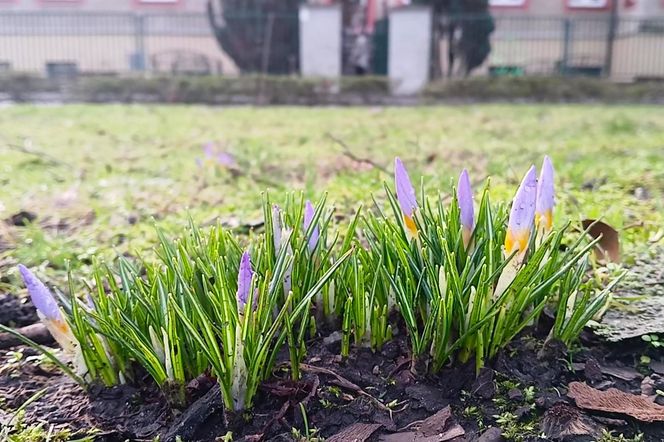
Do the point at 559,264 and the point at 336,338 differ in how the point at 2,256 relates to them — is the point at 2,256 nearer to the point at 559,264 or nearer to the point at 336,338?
the point at 336,338

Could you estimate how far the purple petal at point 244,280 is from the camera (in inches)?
46.7

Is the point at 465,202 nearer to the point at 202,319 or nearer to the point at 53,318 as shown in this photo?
the point at 202,319

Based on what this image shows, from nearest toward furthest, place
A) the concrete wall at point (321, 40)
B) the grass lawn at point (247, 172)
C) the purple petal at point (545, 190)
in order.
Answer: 1. the purple petal at point (545, 190)
2. the grass lawn at point (247, 172)
3. the concrete wall at point (321, 40)

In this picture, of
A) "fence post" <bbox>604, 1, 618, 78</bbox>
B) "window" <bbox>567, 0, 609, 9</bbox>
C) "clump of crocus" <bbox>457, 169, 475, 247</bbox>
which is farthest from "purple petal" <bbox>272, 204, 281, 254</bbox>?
"window" <bbox>567, 0, 609, 9</bbox>

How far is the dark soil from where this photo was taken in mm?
1237

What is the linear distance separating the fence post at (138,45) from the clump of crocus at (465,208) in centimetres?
1870

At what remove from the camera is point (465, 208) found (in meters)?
1.50

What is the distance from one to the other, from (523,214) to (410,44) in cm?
1536

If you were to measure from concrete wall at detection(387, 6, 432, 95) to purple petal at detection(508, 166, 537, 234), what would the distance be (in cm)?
1466

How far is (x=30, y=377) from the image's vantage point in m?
1.53

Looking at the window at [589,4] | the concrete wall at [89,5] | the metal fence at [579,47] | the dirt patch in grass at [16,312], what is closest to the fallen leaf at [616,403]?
the dirt patch in grass at [16,312]

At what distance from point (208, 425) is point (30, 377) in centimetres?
55

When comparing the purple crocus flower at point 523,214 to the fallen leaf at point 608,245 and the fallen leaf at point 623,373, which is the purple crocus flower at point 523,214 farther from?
the fallen leaf at point 608,245

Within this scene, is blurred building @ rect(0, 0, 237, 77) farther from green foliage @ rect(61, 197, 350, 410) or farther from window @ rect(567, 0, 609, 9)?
green foliage @ rect(61, 197, 350, 410)
